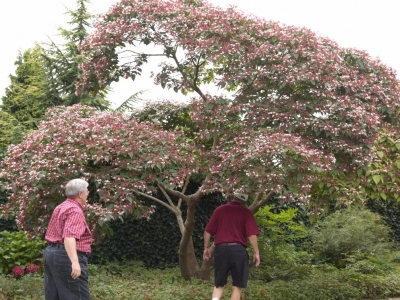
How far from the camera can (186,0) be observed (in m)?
9.72

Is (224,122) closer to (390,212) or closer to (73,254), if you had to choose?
(73,254)

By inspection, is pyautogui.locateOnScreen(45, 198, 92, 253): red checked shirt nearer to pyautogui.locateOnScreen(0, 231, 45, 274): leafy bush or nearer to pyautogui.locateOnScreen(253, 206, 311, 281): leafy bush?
pyautogui.locateOnScreen(0, 231, 45, 274): leafy bush

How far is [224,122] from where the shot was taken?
860cm

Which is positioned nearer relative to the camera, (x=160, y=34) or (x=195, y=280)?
(x=160, y=34)

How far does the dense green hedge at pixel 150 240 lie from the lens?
39.4 ft

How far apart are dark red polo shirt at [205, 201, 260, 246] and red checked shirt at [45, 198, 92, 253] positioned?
2373mm

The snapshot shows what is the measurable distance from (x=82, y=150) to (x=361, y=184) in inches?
159

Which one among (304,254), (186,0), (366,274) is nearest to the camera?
(186,0)

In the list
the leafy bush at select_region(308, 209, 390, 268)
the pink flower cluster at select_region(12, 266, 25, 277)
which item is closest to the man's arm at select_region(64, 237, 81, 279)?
the pink flower cluster at select_region(12, 266, 25, 277)

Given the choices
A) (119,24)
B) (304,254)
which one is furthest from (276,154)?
(304,254)

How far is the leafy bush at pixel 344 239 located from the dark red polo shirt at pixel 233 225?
6.07m

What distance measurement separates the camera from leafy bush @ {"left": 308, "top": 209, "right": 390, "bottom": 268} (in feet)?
44.2

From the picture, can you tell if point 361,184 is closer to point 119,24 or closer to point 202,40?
A: point 202,40

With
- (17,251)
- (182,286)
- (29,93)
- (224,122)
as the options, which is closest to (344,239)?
(182,286)
